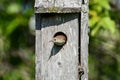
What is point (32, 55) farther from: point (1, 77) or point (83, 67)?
point (83, 67)

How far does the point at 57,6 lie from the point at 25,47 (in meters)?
2.10

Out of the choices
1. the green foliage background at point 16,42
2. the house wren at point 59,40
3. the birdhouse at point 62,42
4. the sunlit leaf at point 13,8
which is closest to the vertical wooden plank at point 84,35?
the birdhouse at point 62,42

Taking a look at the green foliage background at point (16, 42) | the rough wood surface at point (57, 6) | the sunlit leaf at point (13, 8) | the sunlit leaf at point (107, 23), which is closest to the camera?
the rough wood surface at point (57, 6)

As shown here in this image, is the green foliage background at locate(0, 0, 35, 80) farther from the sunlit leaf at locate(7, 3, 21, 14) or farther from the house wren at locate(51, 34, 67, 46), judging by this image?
the house wren at locate(51, 34, 67, 46)

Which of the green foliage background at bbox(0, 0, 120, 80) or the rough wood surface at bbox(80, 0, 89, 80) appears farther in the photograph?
the green foliage background at bbox(0, 0, 120, 80)

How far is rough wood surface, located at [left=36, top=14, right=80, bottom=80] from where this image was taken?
344cm

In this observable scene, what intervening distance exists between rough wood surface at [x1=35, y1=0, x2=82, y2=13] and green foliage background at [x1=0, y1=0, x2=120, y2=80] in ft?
4.37

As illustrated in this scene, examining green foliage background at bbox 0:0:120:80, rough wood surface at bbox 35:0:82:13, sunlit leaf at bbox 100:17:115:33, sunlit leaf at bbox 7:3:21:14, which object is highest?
rough wood surface at bbox 35:0:82:13

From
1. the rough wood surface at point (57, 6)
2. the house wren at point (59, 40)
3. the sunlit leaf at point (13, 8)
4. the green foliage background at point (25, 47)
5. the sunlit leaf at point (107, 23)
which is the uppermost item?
the rough wood surface at point (57, 6)

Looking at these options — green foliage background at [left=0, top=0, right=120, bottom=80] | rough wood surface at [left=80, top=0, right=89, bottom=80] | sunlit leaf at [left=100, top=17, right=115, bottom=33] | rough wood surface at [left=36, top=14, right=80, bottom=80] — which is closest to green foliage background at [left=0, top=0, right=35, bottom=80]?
green foliage background at [left=0, top=0, right=120, bottom=80]

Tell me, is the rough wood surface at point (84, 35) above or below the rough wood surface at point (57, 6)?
below

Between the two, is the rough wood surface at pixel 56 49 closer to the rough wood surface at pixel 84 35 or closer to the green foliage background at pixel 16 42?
the rough wood surface at pixel 84 35

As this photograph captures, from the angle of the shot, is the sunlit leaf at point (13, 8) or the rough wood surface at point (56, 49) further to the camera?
the sunlit leaf at point (13, 8)

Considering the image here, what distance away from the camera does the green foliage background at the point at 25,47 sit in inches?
193
